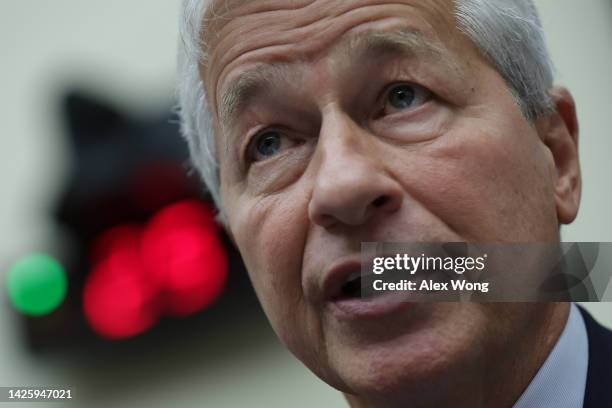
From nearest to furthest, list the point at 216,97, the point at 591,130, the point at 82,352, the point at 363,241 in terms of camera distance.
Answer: the point at 363,241 < the point at 216,97 < the point at 591,130 < the point at 82,352

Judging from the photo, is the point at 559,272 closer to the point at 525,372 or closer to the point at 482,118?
the point at 525,372

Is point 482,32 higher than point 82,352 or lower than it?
higher

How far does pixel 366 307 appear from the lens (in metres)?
1.23

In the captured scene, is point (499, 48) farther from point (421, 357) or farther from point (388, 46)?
point (421, 357)

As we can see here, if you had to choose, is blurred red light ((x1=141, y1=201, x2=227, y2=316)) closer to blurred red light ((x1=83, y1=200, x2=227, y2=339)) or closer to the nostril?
blurred red light ((x1=83, y1=200, x2=227, y2=339))

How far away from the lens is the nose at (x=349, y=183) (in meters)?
1.19

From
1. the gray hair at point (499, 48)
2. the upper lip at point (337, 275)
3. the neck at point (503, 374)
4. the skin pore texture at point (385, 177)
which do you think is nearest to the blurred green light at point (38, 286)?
the gray hair at point (499, 48)

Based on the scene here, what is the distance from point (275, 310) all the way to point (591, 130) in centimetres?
170

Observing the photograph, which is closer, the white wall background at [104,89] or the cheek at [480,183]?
the cheek at [480,183]

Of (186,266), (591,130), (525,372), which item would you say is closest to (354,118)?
(525,372)

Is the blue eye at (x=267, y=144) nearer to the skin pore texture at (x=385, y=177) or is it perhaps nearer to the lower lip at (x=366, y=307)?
the skin pore texture at (x=385, y=177)

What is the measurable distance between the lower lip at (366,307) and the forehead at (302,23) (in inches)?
16.0

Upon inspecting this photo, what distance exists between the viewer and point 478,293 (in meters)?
1.25

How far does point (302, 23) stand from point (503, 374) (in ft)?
2.19
